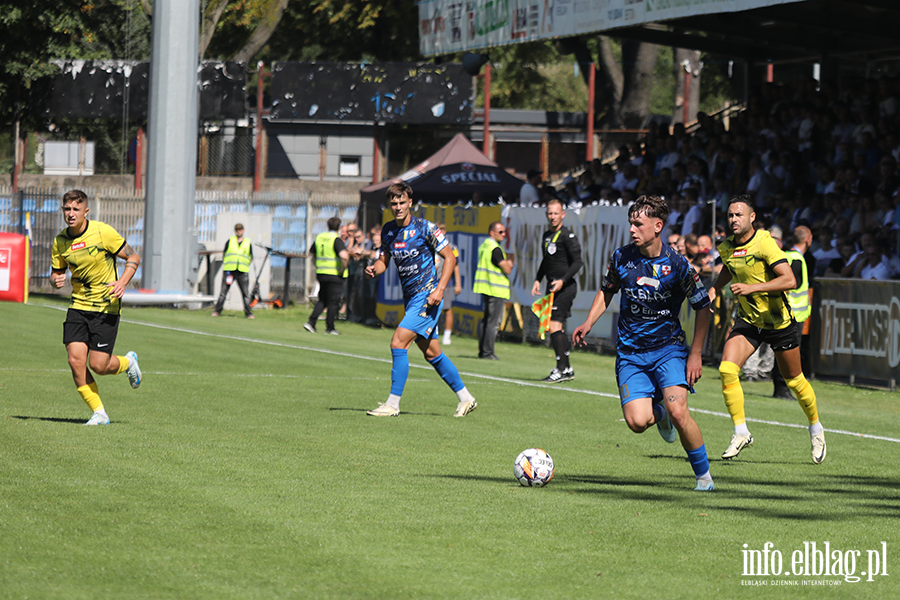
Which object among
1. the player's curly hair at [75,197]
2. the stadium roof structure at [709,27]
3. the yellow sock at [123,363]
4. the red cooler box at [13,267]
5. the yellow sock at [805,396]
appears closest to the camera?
the yellow sock at [805,396]

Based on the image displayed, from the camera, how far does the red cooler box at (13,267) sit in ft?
37.6

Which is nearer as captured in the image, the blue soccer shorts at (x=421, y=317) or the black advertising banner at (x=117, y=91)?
the blue soccer shorts at (x=421, y=317)

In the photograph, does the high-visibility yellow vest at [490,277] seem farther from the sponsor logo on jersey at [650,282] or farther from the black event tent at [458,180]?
the sponsor logo on jersey at [650,282]

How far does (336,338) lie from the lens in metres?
21.9

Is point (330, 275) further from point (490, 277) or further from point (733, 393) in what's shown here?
point (733, 393)

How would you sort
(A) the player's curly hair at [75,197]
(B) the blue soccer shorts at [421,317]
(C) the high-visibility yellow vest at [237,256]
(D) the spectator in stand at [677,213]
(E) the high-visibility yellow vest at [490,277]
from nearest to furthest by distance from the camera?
(A) the player's curly hair at [75,197], (B) the blue soccer shorts at [421,317], (E) the high-visibility yellow vest at [490,277], (D) the spectator in stand at [677,213], (C) the high-visibility yellow vest at [237,256]

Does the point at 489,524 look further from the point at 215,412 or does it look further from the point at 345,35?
the point at 345,35

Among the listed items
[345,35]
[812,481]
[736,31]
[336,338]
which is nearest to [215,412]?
[812,481]

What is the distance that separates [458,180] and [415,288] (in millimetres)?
16754

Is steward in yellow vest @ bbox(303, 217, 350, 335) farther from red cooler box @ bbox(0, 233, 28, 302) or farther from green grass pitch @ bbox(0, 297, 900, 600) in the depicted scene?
red cooler box @ bbox(0, 233, 28, 302)

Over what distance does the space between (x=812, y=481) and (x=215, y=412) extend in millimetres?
5592

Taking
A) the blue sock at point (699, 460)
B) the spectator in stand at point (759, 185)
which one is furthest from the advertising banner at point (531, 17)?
the blue sock at point (699, 460)

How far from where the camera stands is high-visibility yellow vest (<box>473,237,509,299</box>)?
1916 centimetres

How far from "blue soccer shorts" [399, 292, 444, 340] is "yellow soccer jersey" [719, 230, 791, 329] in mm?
2854
